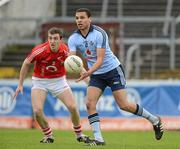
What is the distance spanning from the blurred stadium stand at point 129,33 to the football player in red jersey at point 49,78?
9.20m

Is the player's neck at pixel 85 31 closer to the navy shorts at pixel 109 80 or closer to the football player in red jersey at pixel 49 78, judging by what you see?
the navy shorts at pixel 109 80

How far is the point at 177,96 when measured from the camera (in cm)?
2052

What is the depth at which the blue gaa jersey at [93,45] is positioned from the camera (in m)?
12.5

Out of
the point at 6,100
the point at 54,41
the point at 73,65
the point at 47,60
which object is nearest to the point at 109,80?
the point at 73,65

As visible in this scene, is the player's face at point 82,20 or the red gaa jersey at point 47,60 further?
the red gaa jersey at point 47,60

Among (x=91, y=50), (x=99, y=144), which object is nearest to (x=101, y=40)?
(x=91, y=50)

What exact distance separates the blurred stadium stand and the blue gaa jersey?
10207mm

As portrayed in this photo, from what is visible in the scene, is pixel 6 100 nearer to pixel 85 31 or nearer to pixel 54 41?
pixel 54 41

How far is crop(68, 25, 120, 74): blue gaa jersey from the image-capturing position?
12.5 m

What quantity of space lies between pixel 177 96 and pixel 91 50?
27.5 feet

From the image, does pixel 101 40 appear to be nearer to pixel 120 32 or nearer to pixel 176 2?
pixel 120 32

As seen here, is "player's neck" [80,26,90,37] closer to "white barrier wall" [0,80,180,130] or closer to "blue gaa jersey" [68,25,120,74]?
"blue gaa jersey" [68,25,120,74]

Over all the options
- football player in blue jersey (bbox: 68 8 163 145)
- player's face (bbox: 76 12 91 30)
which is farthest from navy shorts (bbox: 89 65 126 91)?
player's face (bbox: 76 12 91 30)

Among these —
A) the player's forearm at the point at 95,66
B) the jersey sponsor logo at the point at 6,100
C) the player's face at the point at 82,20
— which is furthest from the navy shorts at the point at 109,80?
the jersey sponsor logo at the point at 6,100
